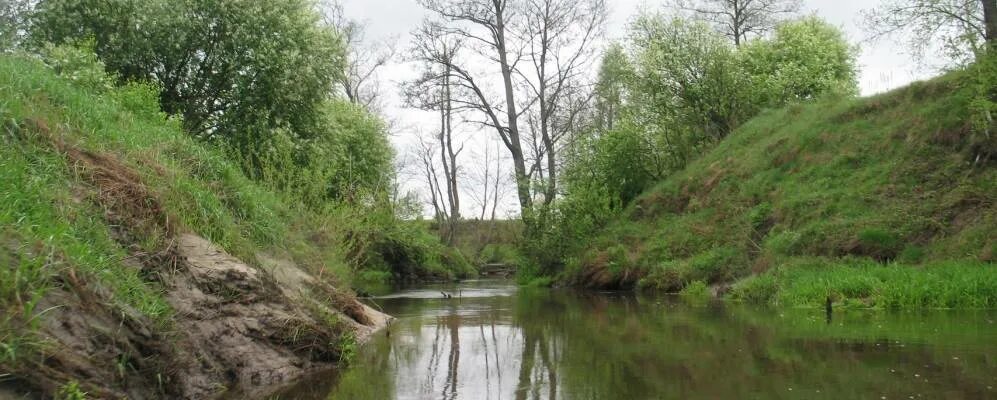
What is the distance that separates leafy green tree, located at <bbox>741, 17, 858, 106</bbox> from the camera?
2864 centimetres

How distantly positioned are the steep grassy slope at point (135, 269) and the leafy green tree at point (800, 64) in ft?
72.5

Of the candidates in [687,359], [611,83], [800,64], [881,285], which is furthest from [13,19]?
[800,64]

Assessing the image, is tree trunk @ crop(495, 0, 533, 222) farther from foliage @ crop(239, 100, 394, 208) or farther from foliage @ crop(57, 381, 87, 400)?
foliage @ crop(57, 381, 87, 400)

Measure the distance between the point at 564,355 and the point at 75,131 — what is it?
19.2ft

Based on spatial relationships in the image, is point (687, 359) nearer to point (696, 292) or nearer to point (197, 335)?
point (197, 335)

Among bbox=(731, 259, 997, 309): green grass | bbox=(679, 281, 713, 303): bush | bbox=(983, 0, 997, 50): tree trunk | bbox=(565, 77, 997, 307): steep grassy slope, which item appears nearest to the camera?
bbox=(731, 259, 997, 309): green grass

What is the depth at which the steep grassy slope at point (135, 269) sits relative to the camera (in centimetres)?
470

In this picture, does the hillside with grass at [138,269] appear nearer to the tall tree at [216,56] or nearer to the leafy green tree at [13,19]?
the leafy green tree at [13,19]

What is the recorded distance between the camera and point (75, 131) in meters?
8.17

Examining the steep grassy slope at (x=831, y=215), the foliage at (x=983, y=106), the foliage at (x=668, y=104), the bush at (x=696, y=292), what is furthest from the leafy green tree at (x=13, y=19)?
the foliage at (x=983, y=106)

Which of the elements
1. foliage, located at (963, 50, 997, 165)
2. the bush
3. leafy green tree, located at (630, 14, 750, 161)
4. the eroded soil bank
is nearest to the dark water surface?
the eroded soil bank

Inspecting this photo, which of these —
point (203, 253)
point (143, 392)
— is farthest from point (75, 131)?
point (143, 392)

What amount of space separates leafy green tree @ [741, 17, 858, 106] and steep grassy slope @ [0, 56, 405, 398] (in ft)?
72.5

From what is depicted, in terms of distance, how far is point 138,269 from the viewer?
20.2ft
